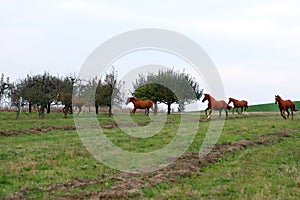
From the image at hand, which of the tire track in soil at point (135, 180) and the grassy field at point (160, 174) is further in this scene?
the grassy field at point (160, 174)

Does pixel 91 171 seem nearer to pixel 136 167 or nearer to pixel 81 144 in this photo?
pixel 136 167

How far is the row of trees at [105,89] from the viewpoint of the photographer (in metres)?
37.6

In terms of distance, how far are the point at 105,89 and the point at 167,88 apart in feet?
40.0

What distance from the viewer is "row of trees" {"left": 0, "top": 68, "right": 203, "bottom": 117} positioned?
123 feet

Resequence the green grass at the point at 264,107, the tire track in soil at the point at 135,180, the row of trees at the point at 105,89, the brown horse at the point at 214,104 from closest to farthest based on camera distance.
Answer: the tire track in soil at the point at 135,180 → the brown horse at the point at 214,104 → the row of trees at the point at 105,89 → the green grass at the point at 264,107

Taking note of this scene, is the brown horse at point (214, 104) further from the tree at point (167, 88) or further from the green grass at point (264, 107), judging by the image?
the green grass at point (264, 107)

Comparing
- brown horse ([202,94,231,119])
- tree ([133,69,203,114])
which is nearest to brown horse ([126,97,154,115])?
brown horse ([202,94,231,119])

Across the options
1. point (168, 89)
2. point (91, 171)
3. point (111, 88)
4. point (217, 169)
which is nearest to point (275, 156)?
point (217, 169)

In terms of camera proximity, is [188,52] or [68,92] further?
[68,92]

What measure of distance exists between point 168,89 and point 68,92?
48.9ft

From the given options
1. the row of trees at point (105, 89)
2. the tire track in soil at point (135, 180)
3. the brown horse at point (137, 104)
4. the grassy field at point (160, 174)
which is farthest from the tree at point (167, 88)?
the tire track in soil at point (135, 180)

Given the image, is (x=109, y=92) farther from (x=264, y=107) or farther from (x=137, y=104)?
(x=264, y=107)

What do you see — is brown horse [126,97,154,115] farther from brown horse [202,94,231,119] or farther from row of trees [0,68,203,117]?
brown horse [202,94,231,119]

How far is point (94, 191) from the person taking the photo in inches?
345
